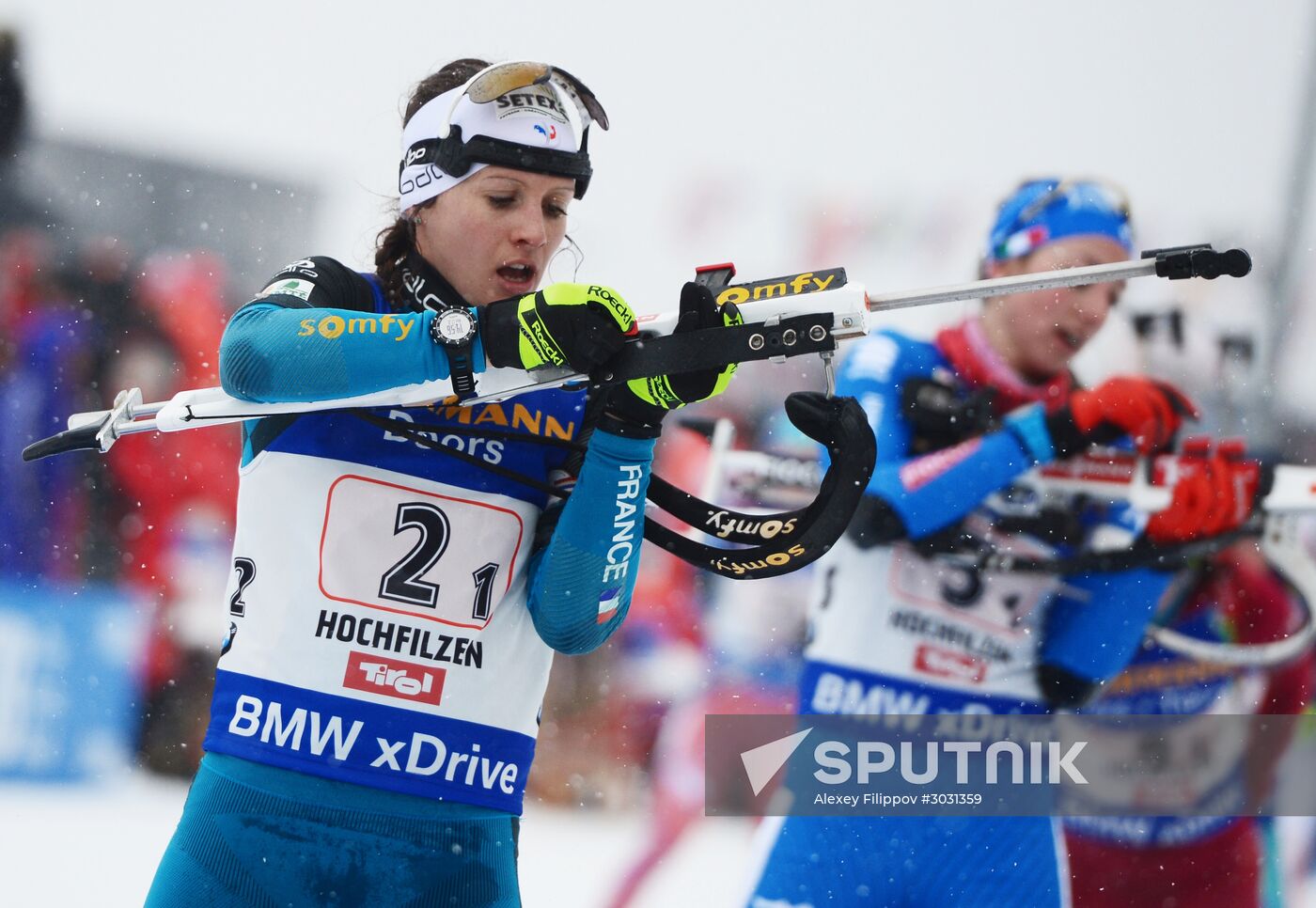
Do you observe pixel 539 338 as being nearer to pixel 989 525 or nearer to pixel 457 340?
pixel 457 340

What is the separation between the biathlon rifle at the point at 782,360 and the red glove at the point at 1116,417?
1278 mm

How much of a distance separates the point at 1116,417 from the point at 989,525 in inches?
14.5

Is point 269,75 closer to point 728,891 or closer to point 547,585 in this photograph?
point 728,891

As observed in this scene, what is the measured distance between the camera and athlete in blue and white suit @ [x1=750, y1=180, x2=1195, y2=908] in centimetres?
311

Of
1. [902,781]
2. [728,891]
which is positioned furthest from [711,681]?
[902,781]

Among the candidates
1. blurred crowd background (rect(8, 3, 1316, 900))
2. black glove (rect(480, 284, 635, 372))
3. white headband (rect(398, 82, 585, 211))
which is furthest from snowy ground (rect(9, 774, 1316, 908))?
black glove (rect(480, 284, 635, 372))

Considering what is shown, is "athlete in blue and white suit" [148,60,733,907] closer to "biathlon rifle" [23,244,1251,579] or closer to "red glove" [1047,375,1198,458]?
"biathlon rifle" [23,244,1251,579]

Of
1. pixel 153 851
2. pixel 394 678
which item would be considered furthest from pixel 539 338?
pixel 153 851

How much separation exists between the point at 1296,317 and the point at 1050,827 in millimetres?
5096

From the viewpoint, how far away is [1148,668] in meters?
4.20

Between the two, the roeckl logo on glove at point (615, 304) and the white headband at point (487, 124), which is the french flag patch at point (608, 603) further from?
the white headband at point (487, 124)

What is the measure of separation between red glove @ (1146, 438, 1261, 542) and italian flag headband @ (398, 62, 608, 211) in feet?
5.87

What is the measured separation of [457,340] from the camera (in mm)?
1827

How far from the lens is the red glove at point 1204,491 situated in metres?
3.34
